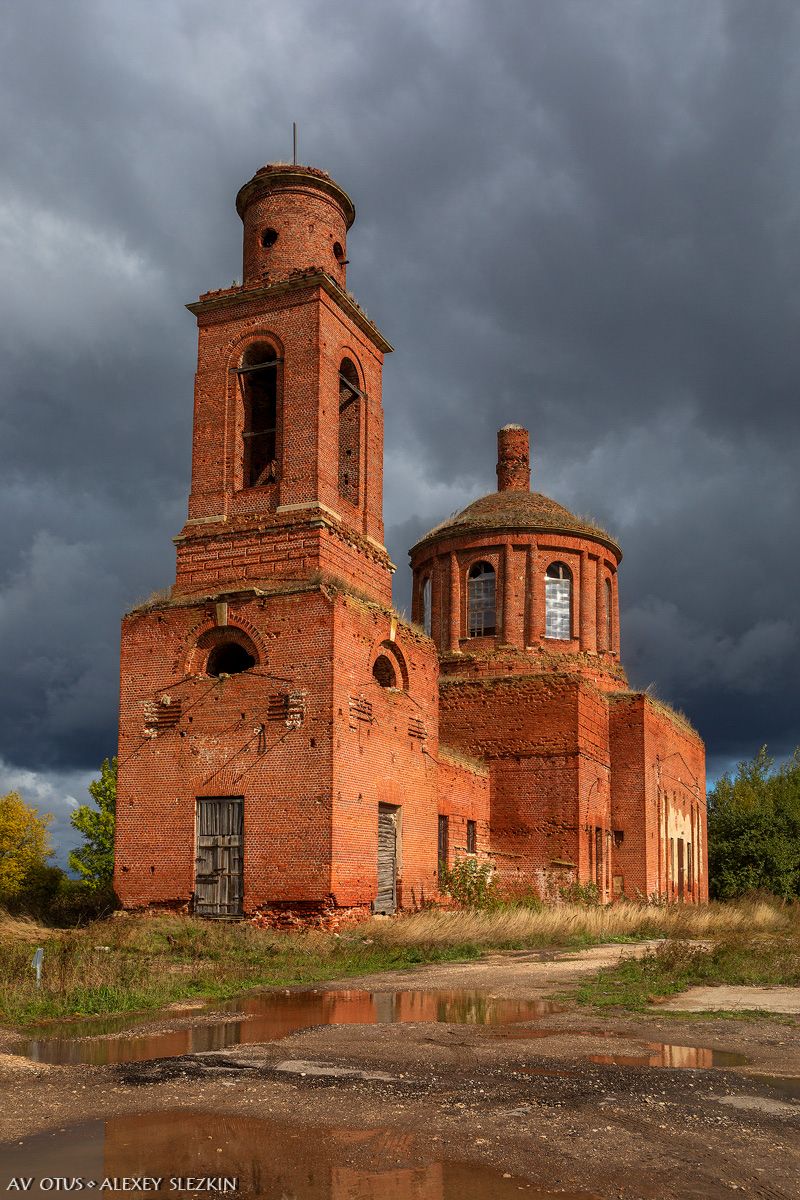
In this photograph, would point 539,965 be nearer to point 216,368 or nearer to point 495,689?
point 495,689

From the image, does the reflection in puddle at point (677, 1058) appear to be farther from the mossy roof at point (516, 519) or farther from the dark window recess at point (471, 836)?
the mossy roof at point (516, 519)

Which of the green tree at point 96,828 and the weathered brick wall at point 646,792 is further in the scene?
the green tree at point 96,828

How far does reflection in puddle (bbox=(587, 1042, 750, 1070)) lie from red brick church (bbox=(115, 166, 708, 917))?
8.85m

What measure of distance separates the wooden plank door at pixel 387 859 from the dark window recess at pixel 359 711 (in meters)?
1.66

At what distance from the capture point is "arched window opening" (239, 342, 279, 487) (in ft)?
67.0

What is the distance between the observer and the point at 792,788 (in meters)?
44.9

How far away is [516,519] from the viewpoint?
28.2 meters

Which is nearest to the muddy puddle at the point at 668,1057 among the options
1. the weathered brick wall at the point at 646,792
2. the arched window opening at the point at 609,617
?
the weathered brick wall at the point at 646,792

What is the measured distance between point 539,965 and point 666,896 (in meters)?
13.3

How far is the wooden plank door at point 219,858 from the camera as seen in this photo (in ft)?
55.7

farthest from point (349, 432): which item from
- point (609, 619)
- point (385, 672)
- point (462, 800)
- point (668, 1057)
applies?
point (668, 1057)

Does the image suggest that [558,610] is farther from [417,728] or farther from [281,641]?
[281,641]

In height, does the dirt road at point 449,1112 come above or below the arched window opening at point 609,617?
below

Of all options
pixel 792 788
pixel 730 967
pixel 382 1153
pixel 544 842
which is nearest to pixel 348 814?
pixel 730 967
